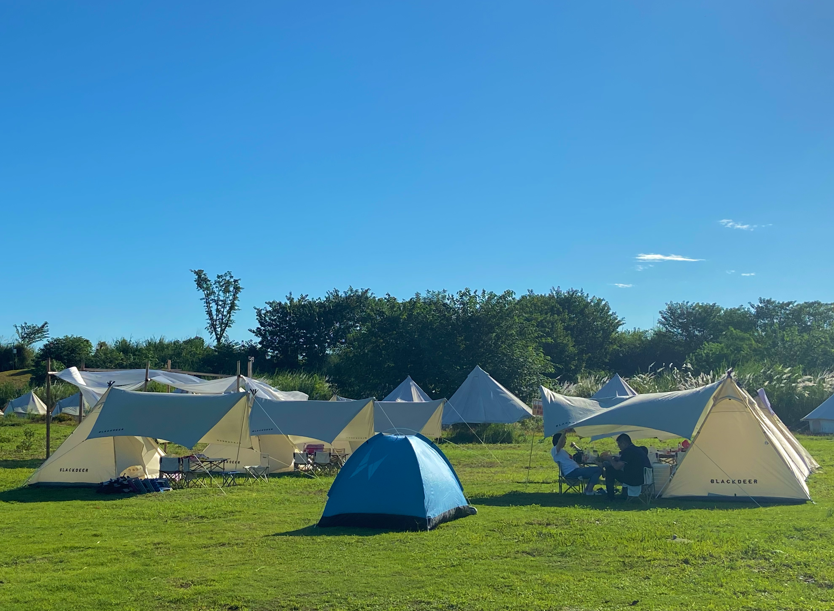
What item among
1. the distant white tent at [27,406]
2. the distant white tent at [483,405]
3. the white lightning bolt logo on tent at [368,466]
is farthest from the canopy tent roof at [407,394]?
the distant white tent at [27,406]

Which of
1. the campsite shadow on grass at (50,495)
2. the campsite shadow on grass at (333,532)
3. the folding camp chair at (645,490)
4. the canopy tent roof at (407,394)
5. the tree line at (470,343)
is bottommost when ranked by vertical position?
the campsite shadow on grass at (50,495)

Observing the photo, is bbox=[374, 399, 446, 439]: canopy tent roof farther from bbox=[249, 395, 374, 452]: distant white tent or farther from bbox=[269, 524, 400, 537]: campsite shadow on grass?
bbox=[269, 524, 400, 537]: campsite shadow on grass

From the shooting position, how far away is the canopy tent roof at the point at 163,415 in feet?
47.8

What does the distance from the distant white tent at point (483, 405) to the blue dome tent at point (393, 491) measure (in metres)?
15.9

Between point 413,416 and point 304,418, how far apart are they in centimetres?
394

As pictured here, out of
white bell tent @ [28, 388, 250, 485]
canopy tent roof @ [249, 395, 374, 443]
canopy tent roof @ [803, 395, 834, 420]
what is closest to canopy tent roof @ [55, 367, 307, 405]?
canopy tent roof @ [249, 395, 374, 443]

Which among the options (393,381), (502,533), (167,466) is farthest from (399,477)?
(393,381)

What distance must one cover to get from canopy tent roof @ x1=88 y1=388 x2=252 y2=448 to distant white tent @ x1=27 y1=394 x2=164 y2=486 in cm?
38

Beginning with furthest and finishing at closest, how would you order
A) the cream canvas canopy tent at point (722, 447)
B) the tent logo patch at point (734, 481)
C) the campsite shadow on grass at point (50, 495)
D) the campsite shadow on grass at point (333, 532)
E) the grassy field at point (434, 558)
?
the campsite shadow on grass at point (50, 495)
the tent logo patch at point (734, 481)
the cream canvas canopy tent at point (722, 447)
the campsite shadow on grass at point (333, 532)
the grassy field at point (434, 558)

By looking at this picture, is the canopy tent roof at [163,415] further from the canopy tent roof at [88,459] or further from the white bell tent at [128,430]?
the canopy tent roof at [88,459]

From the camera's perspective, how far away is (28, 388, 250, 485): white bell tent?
14.6m

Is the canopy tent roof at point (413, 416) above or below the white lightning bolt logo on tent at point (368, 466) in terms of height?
above

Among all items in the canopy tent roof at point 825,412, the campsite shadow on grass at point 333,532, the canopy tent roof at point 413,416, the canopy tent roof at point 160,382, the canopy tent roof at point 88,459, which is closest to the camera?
the campsite shadow on grass at point 333,532

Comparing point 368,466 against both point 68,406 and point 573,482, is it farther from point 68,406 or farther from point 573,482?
point 68,406
